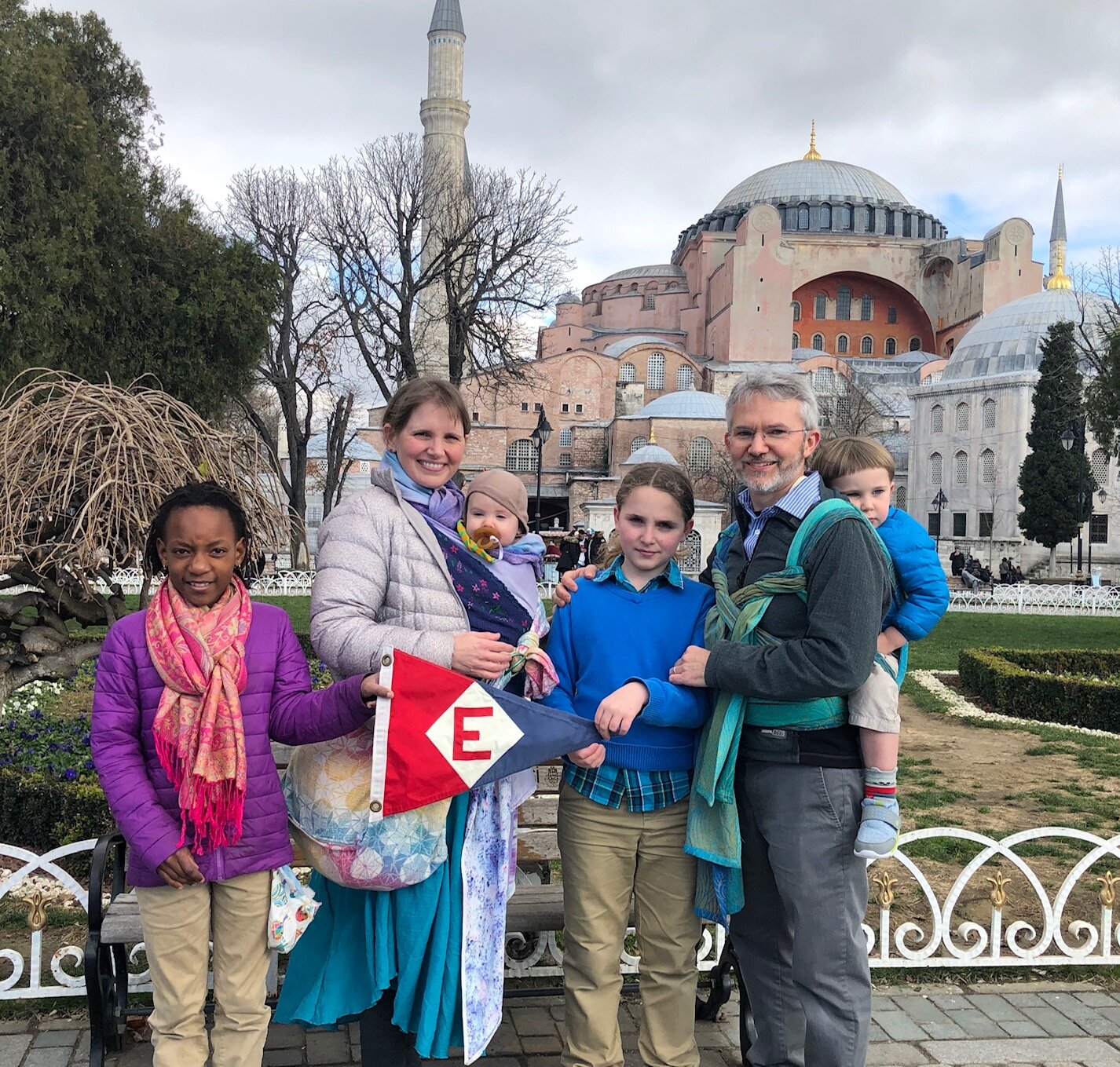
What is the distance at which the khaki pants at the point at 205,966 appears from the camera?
2615 millimetres

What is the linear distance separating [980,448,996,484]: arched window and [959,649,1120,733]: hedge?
37275 millimetres

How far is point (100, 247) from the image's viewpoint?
53.2 ft

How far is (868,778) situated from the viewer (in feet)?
8.82

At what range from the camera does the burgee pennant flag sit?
102 inches

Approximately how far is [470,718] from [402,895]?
54 cm

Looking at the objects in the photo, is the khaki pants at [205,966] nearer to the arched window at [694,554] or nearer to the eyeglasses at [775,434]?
the eyeglasses at [775,434]

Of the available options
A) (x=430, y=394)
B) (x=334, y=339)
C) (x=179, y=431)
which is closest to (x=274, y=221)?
(x=334, y=339)

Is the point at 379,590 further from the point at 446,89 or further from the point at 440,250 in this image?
the point at 446,89

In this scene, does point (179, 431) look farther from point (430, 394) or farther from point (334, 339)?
point (334, 339)

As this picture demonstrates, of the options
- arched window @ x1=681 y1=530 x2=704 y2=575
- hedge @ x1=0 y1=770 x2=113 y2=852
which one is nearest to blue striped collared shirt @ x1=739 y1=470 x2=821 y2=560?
hedge @ x1=0 y1=770 x2=113 y2=852

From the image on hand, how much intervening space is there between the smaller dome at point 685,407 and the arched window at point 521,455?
5708 millimetres

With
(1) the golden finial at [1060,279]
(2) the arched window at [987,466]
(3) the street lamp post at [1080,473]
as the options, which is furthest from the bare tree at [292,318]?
(1) the golden finial at [1060,279]

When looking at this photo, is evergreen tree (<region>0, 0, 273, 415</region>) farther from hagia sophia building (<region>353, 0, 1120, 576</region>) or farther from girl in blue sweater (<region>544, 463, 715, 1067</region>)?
hagia sophia building (<region>353, 0, 1120, 576</region>)

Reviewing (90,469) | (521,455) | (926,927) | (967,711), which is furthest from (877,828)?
(521,455)
